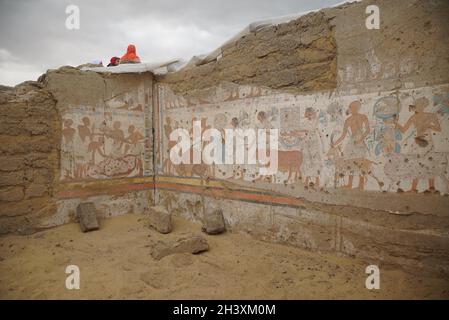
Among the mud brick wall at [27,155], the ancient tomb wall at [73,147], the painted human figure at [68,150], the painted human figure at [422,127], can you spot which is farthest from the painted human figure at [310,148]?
the mud brick wall at [27,155]

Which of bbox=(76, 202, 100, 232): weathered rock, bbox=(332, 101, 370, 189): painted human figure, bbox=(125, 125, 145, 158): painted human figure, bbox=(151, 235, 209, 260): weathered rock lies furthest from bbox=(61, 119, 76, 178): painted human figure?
bbox=(332, 101, 370, 189): painted human figure

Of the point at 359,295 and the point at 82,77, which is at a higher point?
the point at 82,77

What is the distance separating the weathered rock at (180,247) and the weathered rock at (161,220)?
2.75 feet

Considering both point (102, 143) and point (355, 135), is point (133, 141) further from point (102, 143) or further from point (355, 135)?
point (355, 135)

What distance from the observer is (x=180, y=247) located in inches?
134

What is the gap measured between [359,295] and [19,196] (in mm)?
4184

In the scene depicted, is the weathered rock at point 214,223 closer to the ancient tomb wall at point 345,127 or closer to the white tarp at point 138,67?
the ancient tomb wall at point 345,127

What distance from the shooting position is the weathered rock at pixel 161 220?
4.28 m

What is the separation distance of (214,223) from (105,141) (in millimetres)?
2210

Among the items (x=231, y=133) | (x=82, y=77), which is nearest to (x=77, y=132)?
(x=82, y=77)

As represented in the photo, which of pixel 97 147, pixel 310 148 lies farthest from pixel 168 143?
pixel 310 148

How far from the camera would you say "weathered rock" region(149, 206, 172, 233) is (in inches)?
168

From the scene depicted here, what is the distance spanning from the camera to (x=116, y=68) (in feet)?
16.0

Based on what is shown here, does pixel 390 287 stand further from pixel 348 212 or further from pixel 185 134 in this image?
pixel 185 134
